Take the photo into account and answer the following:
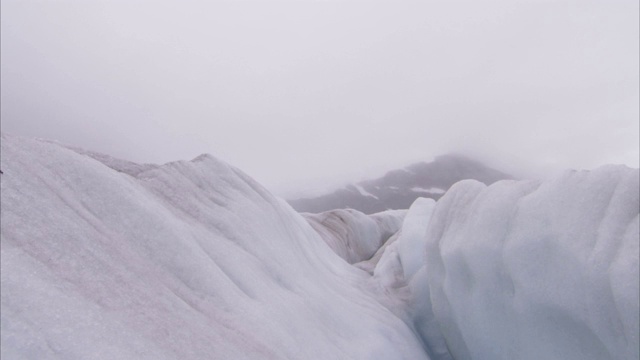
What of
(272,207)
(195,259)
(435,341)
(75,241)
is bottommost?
(435,341)

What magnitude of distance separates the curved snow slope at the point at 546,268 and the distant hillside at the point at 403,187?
78.3 ft

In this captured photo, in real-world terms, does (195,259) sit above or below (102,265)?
below

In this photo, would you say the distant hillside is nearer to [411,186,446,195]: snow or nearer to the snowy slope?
[411,186,446,195]: snow

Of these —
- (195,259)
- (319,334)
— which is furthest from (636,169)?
(195,259)

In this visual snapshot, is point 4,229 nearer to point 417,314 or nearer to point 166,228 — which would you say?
point 166,228

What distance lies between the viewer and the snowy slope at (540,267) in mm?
2535

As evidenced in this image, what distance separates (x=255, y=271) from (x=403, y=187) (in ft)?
86.5

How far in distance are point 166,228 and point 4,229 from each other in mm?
993

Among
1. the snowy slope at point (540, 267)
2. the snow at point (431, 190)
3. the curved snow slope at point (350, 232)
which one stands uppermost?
the snowy slope at point (540, 267)

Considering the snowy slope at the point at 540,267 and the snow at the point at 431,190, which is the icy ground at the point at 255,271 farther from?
the snow at the point at 431,190

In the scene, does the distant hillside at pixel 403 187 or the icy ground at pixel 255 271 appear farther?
the distant hillside at pixel 403 187

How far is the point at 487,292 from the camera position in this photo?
3691mm

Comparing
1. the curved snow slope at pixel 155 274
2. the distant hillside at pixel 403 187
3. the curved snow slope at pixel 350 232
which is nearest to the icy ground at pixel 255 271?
the curved snow slope at pixel 155 274

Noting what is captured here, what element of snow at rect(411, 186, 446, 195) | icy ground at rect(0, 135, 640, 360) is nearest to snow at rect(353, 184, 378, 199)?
snow at rect(411, 186, 446, 195)
